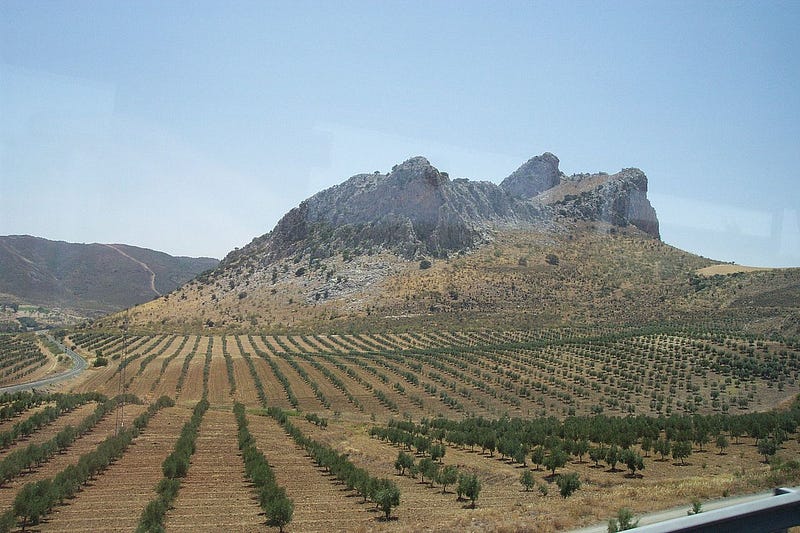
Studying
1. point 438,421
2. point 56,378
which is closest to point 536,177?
point 56,378

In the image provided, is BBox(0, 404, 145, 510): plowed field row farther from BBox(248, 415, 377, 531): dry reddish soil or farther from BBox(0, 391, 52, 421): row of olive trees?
BBox(248, 415, 377, 531): dry reddish soil

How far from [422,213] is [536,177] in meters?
61.4

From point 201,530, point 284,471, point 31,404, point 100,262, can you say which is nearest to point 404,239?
point 31,404

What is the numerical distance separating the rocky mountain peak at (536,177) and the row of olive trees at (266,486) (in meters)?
147

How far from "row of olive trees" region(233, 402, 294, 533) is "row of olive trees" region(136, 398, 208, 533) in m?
2.18

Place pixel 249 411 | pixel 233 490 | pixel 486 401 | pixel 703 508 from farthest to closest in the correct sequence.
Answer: pixel 486 401
pixel 249 411
pixel 233 490
pixel 703 508

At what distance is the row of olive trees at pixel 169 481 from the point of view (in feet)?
46.2

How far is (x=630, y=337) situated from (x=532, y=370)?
17.1 meters

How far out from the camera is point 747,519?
6.60 metres

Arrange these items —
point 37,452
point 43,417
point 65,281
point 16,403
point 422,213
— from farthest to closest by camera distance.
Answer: point 65,281 < point 422,213 < point 16,403 < point 43,417 < point 37,452

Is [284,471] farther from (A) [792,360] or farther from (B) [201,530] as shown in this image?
(A) [792,360]

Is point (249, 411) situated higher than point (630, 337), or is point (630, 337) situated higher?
point (630, 337)

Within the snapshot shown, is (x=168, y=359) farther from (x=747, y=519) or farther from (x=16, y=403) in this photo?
(x=747, y=519)

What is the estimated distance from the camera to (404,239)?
115875mm
